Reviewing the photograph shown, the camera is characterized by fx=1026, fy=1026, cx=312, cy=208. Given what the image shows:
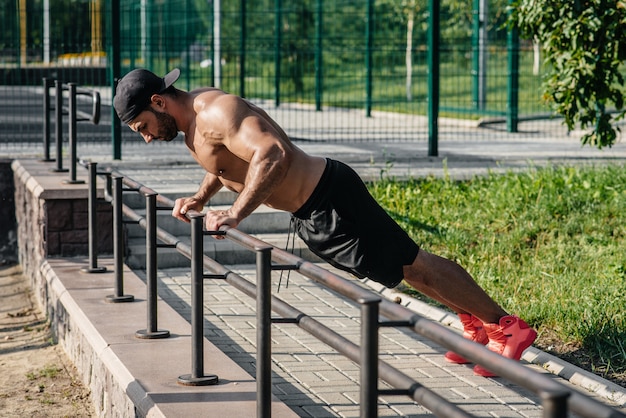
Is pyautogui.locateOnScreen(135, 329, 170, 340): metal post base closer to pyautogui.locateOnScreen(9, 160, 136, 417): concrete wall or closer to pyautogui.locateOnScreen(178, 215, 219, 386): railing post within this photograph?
pyautogui.locateOnScreen(9, 160, 136, 417): concrete wall

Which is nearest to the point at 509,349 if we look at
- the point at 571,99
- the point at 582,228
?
the point at 582,228

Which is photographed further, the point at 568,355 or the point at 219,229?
the point at 568,355

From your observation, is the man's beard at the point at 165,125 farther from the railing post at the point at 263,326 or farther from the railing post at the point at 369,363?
the railing post at the point at 369,363

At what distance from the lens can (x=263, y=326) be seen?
381 cm

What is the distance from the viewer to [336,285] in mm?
3184

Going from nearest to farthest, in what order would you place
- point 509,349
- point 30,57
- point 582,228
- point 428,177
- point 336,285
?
point 336,285, point 509,349, point 582,228, point 428,177, point 30,57

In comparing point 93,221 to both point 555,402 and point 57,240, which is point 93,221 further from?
point 555,402

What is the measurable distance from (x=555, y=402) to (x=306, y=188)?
306cm

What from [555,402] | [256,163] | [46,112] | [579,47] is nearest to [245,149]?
[256,163]

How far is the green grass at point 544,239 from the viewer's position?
6068 mm

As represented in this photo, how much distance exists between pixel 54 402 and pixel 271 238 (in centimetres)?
328

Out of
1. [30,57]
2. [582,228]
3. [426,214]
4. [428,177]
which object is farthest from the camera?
[30,57]

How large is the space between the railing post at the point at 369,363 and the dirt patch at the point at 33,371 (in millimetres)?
3026

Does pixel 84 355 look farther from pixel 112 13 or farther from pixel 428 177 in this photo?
pixel 112 13
